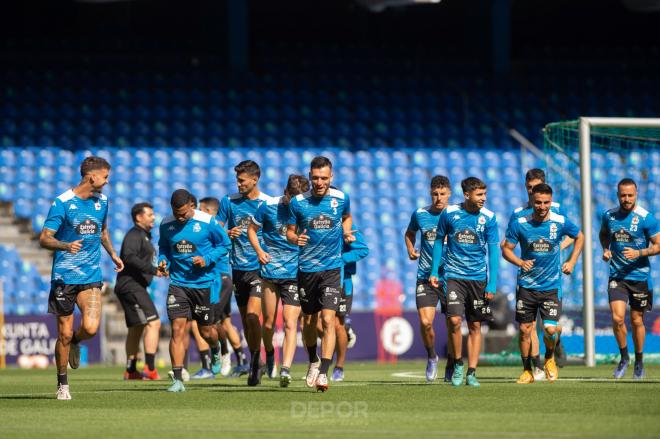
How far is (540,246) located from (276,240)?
2960 millimetres

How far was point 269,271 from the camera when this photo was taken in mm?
13641

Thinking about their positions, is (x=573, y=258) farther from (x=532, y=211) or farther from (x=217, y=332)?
(x=217, y=332)

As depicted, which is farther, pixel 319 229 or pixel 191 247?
pixel 191 247

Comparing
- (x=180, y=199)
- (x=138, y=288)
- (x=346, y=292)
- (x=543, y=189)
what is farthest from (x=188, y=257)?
(x=138, y=288)

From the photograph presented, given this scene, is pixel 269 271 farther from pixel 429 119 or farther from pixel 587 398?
pixel 429 119

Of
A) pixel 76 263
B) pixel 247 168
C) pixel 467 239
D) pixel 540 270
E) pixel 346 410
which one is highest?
pixel 247 168

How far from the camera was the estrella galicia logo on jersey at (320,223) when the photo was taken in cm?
1227

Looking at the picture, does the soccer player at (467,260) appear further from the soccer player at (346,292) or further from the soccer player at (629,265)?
the soccer player at (629,265)

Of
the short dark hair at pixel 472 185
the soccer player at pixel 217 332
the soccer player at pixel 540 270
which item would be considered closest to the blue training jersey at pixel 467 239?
the short dark hair at pixel 472 185

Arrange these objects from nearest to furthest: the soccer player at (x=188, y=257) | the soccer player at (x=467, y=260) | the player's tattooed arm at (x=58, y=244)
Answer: the player's tattooed arm at (x=58, y=244), the soccer player at (x=188, y=257), the soccer player at (x=467, y=260)

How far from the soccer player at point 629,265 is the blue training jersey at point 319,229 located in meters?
4.16

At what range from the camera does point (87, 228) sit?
38.8 ft

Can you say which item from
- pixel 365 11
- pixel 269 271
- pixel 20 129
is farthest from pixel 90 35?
pixel 269 271

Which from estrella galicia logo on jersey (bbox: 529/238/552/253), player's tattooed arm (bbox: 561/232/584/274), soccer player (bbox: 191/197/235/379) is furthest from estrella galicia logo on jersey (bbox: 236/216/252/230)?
player's tattooed arm (bbox: 561/232/584/274)
